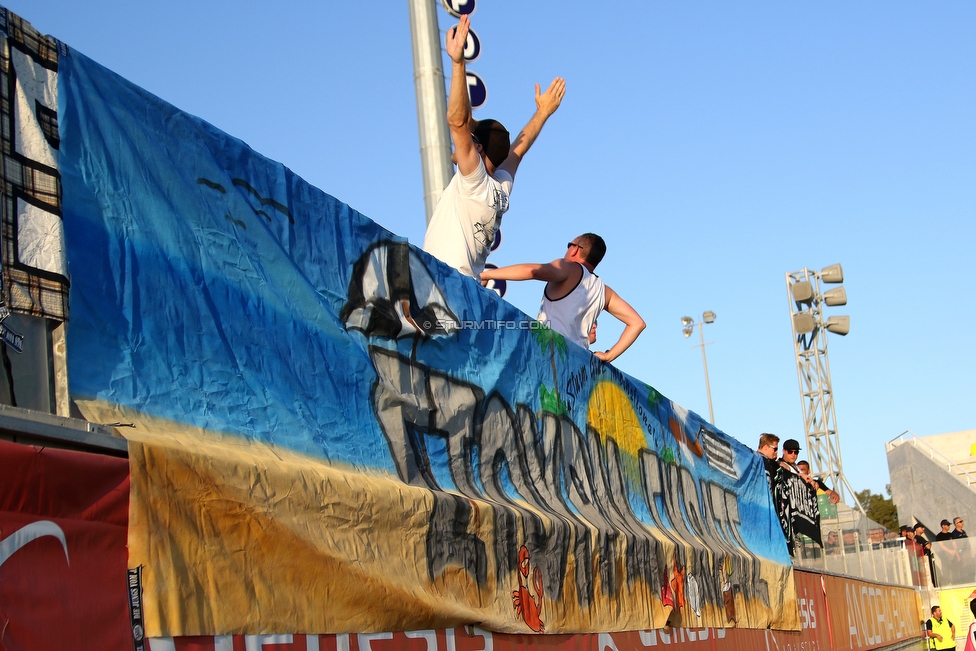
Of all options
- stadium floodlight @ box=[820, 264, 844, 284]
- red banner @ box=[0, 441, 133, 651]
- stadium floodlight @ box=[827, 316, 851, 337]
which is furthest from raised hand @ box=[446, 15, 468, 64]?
stadium floodlight @ box=[827, 316, 851, 337]

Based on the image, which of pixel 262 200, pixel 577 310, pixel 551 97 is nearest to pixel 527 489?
pixel 577 310

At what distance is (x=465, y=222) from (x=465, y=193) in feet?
0.52

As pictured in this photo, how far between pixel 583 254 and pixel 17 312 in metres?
4.87

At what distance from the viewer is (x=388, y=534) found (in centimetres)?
414

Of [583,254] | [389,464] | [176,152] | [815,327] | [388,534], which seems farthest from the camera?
[815,327]

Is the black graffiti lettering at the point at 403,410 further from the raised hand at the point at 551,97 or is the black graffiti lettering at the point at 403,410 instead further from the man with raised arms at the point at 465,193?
the raised hand at the point at 551,97

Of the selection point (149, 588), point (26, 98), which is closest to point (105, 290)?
point (26, 98)

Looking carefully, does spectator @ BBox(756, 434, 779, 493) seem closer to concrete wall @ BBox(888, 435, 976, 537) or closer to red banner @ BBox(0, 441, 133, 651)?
red banner @ BBox(0, 441, 133, 651)

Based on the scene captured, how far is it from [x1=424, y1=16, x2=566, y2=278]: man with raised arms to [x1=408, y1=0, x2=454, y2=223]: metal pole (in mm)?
2766

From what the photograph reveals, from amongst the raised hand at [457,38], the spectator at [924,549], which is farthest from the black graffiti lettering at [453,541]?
the spectator at [924,549]

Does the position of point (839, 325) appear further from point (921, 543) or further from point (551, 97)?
point (551, 97)

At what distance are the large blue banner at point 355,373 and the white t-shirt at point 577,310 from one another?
214mm

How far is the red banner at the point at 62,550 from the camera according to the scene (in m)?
2.58

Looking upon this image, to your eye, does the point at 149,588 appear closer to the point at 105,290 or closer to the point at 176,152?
the point at 105,290
